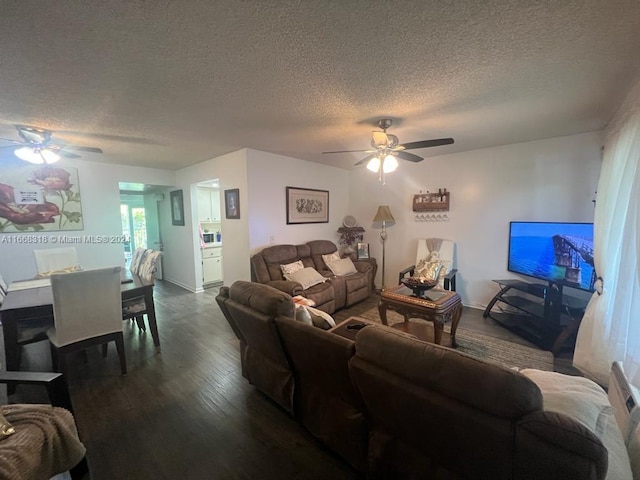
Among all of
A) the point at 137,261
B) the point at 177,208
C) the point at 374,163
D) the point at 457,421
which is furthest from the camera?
the point at 177,208

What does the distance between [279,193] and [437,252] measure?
109 inches

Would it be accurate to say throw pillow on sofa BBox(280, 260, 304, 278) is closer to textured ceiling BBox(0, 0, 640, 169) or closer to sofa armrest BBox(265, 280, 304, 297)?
sofa armrest BBox(265, 280, 304, 297)

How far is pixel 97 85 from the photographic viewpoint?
190 centimetres

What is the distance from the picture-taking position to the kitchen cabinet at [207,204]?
534cm

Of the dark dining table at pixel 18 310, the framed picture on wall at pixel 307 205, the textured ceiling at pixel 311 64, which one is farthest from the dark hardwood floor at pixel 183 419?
the textured ceiling at pixel 311 64

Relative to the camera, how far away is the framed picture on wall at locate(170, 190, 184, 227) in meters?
5.22

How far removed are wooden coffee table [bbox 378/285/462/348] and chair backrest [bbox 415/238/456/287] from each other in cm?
112

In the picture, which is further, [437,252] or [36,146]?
[437,252]

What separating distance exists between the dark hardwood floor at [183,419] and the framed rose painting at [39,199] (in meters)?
1.91

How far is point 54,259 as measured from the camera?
11.2ft

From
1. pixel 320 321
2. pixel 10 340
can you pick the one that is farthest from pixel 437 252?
pixel 10 340

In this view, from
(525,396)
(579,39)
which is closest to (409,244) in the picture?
(579,39)

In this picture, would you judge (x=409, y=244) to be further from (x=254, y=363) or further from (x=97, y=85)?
(x=97, y=85)

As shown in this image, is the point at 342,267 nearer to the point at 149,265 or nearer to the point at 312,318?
the point at 312,318
